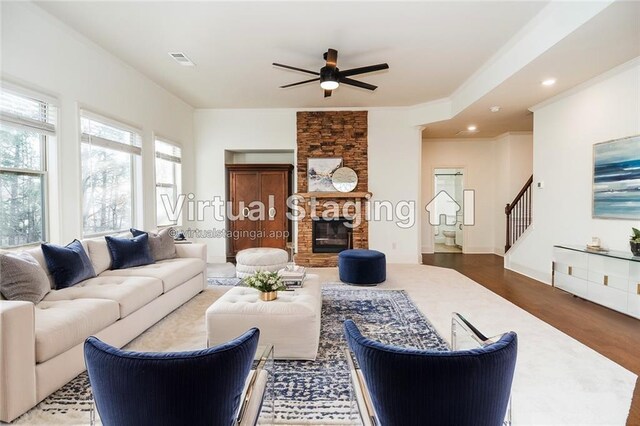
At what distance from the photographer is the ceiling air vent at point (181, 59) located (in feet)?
12.8

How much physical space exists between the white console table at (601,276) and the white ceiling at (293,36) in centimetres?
270

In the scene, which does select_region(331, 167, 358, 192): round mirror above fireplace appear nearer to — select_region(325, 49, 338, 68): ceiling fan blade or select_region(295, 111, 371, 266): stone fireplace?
select_region(295, 111, 371, 266): stone fireplace

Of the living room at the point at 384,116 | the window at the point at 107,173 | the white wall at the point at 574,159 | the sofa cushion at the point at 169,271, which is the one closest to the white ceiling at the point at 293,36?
the living room at the point at 384,116

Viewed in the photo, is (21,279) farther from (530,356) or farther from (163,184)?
(530,356)

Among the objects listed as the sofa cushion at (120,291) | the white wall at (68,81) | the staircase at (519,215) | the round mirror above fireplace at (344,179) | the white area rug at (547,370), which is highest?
the white wall at (68,81)

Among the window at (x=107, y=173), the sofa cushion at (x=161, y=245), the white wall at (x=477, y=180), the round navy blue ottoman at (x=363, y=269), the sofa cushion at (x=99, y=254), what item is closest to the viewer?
the sofa cushion at (x=99, y=254)

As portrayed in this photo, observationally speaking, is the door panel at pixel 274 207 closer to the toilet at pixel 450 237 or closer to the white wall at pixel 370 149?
the white wall at pixel 370 149

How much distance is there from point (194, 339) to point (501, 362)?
251cm

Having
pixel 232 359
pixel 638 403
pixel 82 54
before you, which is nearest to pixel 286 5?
pixel 82 54

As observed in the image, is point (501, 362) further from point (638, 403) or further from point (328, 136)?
point (328, 136)

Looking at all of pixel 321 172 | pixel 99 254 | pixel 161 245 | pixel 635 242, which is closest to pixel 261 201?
pixel 321 172

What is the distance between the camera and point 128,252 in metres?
3.47

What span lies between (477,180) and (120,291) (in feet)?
23.8

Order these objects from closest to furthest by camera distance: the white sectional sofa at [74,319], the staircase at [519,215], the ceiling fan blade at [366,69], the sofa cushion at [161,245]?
the white sectional sofa at [74,319], the ceiling fan blade at [366,69], the sofa cushion at [161,245], the staircase at [519,215]
